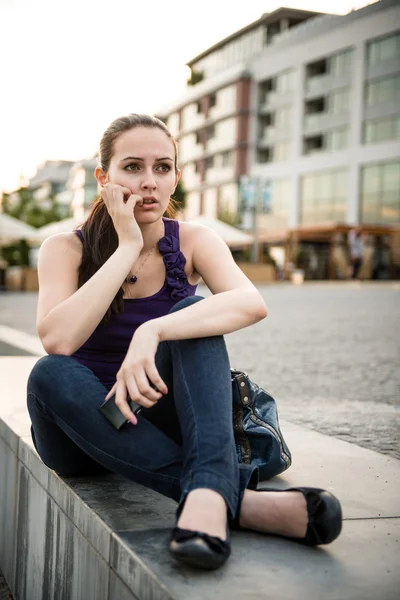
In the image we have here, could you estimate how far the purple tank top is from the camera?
2482mm

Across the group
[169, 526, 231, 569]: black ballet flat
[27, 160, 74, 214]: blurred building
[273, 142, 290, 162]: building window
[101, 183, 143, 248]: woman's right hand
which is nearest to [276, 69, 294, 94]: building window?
[273, 142, 290, 162]: building window

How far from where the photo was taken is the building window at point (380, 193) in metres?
44.2

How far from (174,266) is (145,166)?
358 millimetres

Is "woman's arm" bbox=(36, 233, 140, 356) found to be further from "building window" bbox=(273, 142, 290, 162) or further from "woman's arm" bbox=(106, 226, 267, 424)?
"building window" bbox=(273, 142, 290, 162)

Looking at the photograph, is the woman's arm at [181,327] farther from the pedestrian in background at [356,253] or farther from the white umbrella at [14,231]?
the pedestrian in background at [356,253]

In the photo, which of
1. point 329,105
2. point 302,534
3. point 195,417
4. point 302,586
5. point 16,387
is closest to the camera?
point 302,586

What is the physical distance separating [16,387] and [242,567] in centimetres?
268

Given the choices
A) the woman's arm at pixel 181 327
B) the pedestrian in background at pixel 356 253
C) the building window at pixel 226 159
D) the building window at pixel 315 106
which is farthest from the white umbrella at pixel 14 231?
the building window at pixel 226 159

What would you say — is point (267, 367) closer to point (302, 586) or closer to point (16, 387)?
point (16, 387)

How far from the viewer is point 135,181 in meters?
2.59

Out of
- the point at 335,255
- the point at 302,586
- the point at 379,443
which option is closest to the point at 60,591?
the point at 302,586

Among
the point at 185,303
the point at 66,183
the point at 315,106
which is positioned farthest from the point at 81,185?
the point at 185,303

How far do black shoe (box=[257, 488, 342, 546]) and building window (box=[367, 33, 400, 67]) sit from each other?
148 ft

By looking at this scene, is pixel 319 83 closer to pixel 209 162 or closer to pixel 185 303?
pixel 209 162
